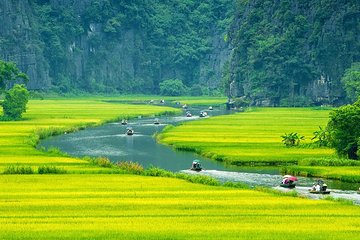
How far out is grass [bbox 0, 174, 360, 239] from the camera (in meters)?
30.7

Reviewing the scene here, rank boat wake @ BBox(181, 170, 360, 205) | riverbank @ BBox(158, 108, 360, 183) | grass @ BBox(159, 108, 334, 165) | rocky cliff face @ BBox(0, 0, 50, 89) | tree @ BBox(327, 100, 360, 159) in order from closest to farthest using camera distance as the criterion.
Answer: boat wake @ BBox(181, 170, 360, 205) < riverbank @ BBox(158, 108, 360, 183) < tree @ BBox(327, 100, 360, 159) < grass @ BBox(159, 108, 334, 165) < rocky cliff face @ BBox(0, 0, 50, 89)

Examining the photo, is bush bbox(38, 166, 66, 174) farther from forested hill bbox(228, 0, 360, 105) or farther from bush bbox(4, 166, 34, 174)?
forested hill bbox(228, 0, 360, 105)

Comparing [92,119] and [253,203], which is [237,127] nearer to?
[92,119]

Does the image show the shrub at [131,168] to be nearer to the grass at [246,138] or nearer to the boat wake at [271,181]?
the boat wake at [271,181]

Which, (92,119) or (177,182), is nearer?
(177,182)

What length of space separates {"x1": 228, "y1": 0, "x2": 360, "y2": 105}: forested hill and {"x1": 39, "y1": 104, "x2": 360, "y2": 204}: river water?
149 feet

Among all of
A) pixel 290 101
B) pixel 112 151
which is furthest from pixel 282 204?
pixel 290 101

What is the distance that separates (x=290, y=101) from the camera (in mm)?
135000

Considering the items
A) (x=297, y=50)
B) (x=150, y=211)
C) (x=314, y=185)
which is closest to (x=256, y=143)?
(x=314, y=185)

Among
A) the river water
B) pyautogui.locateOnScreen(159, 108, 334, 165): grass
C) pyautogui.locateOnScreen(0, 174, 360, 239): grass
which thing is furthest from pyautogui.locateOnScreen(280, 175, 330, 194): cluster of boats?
pyautogui.locateOnScreen(159, 108, 334, 165): grass

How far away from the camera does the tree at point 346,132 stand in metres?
55.3

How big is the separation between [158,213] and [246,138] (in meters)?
36.9

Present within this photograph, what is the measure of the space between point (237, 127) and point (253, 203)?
46996 mm

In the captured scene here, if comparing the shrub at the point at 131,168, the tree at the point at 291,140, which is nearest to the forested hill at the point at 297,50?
the tree at the point at 291,140
